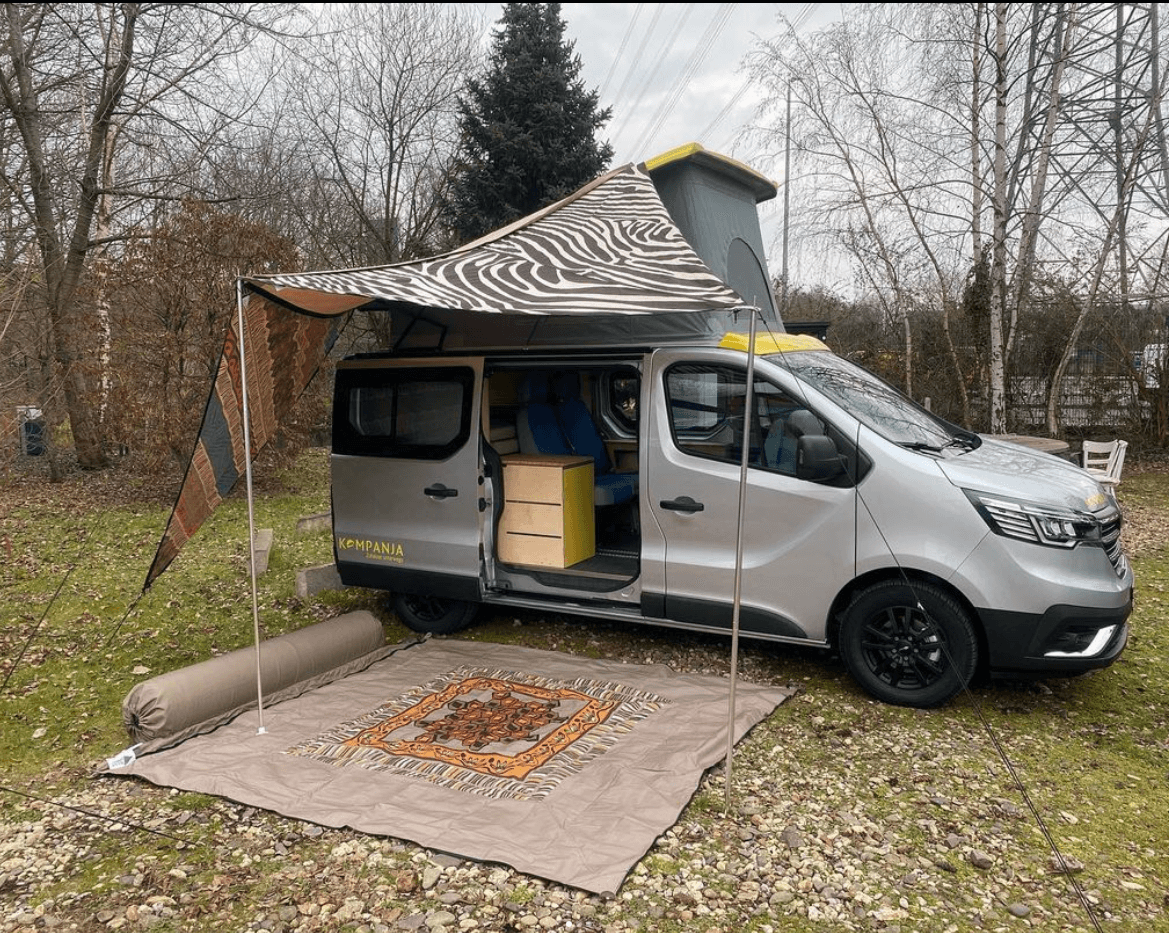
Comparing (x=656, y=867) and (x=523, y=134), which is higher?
(x=523, y=134)

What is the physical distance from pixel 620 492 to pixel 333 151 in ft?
47.5

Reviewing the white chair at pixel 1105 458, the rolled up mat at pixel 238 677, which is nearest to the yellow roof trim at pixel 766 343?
the rolled up mat at pixel 238 677

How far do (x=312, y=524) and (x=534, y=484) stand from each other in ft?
14.7

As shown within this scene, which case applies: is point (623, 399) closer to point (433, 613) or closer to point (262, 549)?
point (433, 613)

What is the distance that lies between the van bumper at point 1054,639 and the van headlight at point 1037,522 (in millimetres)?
338

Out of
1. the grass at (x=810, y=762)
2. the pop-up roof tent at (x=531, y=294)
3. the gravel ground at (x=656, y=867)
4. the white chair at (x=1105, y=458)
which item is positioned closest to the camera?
the gravel ground at (x=656, y=867)

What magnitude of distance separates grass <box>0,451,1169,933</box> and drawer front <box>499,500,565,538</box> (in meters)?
0.82

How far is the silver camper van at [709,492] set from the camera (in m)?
4.09

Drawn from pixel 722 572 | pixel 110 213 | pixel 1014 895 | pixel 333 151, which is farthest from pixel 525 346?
pixel 333 151

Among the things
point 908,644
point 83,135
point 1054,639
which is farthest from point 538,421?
point 83,135

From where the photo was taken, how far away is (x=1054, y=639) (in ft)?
13.2

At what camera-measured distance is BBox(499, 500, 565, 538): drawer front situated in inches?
218

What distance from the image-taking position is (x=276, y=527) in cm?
951

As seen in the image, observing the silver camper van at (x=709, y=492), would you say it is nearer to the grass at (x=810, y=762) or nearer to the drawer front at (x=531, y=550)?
the drawer front at (x=531, y=550)
